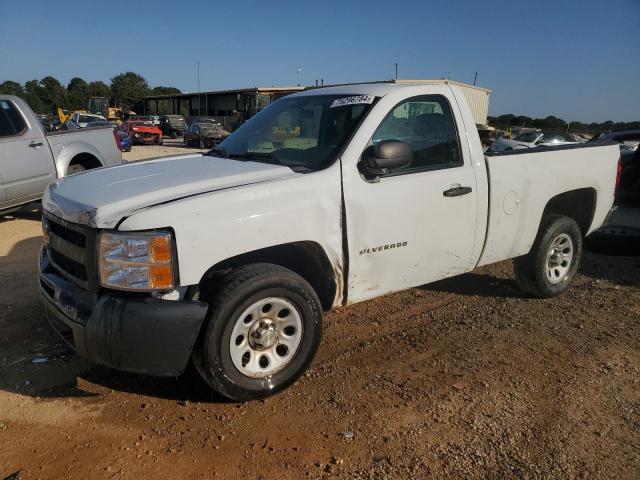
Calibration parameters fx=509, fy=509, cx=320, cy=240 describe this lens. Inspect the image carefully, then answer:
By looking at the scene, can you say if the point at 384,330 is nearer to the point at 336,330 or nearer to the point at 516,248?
the point at 336,330

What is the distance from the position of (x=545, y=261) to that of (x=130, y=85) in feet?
338

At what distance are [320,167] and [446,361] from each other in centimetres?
170

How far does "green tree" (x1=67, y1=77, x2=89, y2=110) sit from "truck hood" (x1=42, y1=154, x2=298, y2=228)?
7477 centimetres

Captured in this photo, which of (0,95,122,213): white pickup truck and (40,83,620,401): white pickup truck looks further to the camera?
(0,95,122,213): white pickup truck

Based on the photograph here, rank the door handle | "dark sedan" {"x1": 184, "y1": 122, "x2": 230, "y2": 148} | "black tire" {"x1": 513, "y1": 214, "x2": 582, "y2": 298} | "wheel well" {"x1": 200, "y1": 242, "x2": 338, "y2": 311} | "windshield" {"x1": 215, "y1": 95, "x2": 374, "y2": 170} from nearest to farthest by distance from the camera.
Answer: "wheel well" {"x1": 200, "y1": 242, "x2": 338, "y2": 311}, "windshield" {"x1": 215, "y1": 95, "x2": 374, "y2": 170}, the door handle, "black tire" {"x1": 513, "y1": 214, "x2": 582, "y2": 298}, "dark sedan" {"x1": 184, "y1": 122, "x2": 230, "y2": 148}

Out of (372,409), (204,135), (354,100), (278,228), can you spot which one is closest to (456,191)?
(354,100)

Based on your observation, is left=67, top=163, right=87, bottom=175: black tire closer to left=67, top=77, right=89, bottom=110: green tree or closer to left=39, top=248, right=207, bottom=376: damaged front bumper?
left=39, top=248, right=207, bottom=376: damaged front bumper

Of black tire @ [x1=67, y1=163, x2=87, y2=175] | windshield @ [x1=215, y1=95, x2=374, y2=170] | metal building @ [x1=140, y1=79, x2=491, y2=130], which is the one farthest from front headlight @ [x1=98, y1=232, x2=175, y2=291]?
metal building @ [x1=140, y1=79, x2=491, y2=130]

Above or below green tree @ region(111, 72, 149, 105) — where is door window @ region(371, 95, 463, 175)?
below

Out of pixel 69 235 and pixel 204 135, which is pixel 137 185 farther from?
pixel 204 135

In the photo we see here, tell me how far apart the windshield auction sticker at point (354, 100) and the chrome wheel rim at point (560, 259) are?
8.06 ft

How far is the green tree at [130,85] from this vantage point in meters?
86.9

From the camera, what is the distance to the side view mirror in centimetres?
326

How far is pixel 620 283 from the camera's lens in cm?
561
